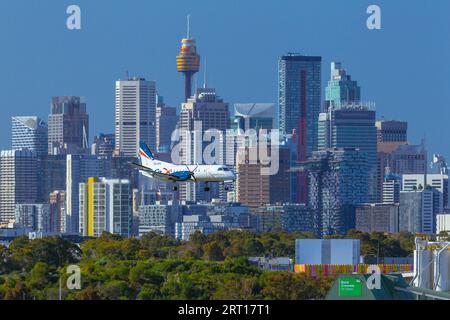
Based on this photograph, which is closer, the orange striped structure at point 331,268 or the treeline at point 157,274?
the treeline at point 157,274

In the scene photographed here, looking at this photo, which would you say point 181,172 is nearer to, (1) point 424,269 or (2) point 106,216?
(1) point 424,269

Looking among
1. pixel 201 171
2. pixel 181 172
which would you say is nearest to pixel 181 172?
pixel 181 172

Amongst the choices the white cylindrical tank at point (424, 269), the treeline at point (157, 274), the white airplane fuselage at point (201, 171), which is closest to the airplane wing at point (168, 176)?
the white airplane fuselage at point (201, 171)

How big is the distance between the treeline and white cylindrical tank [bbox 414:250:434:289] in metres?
3.49

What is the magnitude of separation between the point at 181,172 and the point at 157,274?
15.9m

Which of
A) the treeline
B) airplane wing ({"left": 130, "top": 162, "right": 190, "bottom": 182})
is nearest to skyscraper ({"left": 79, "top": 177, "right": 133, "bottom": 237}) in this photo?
the treeline

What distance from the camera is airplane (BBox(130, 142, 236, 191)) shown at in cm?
6700

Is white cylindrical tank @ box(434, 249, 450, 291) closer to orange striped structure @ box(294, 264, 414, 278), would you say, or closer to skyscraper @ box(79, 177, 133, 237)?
orange striped structure @ box(294, 264, 414, 278)

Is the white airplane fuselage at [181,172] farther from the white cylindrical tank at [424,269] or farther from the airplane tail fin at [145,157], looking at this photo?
the white cylindrical tank at [424,269]

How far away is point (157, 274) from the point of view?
2136 inches

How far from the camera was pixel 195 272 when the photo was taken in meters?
57.3

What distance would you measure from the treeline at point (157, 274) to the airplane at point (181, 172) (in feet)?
11.2

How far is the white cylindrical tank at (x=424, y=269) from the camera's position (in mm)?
21897
